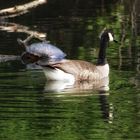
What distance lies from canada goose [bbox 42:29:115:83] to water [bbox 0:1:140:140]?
245mm

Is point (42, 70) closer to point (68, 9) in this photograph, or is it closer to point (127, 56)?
point (127, 56)

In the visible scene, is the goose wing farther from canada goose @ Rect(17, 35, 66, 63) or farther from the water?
canada goose @ Rect(17, 35, 66, 63)

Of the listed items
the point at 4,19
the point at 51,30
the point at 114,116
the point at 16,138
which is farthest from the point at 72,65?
the point at 4,19

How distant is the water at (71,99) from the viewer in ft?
40.4

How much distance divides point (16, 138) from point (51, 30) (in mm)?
13938

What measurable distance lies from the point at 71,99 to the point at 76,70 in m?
2.71

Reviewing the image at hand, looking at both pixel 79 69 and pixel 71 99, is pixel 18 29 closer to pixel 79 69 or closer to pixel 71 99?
pixel 79 69

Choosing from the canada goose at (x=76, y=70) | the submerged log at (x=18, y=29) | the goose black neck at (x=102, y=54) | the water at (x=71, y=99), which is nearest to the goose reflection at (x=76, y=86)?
the water at (x=71, y=99)

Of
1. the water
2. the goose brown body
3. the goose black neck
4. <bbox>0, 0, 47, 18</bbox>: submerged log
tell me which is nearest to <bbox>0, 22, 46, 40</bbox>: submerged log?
the water

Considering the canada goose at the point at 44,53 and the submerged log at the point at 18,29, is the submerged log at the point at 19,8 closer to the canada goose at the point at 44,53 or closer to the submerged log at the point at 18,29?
the submerged log at the point at 18,29

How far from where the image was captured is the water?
12.3m

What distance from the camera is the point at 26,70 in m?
18.1

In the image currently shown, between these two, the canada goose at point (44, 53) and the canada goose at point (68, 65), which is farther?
the canada goose at point (44, 53)

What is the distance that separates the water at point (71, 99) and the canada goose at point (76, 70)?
0.25 metres
